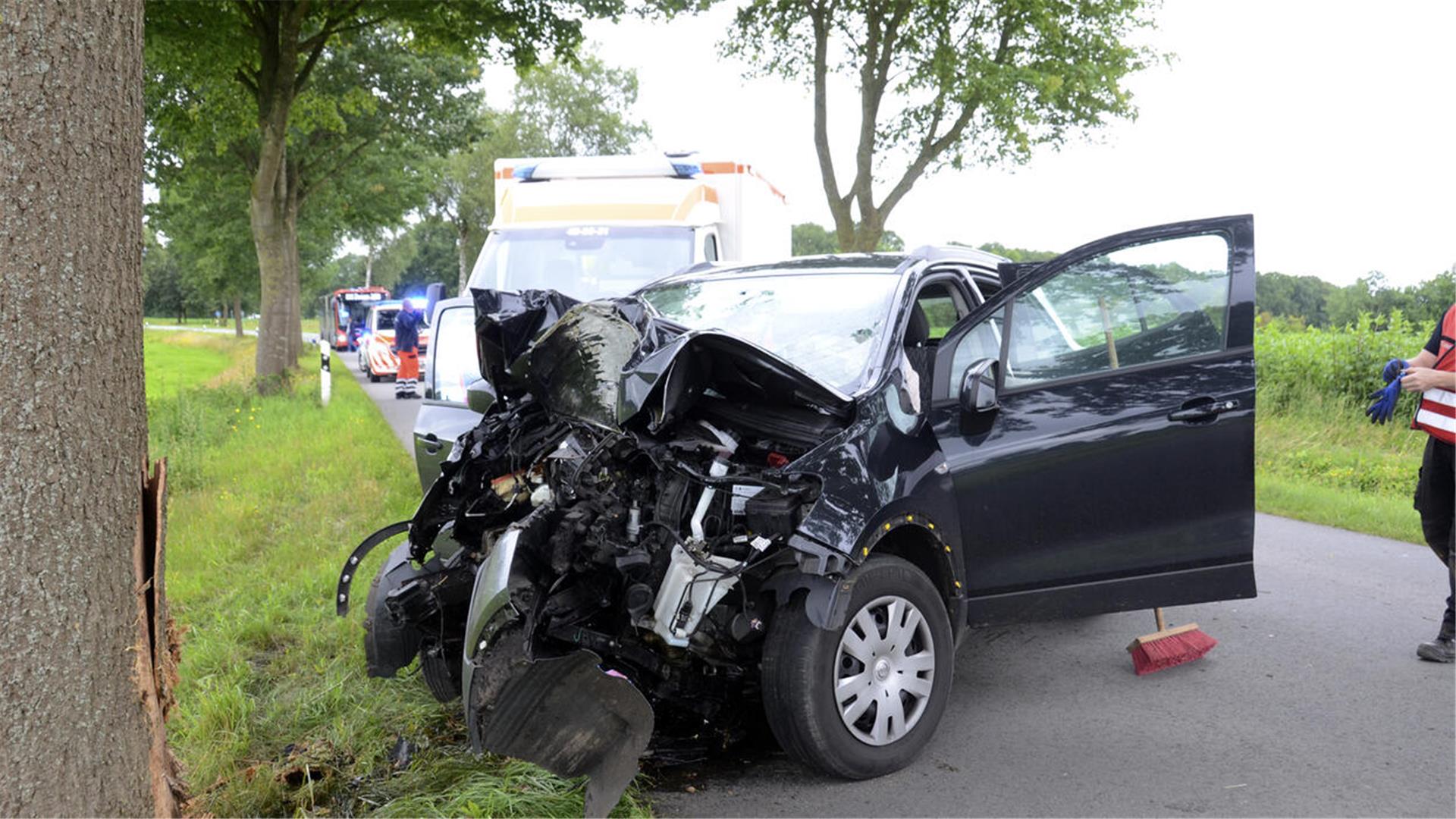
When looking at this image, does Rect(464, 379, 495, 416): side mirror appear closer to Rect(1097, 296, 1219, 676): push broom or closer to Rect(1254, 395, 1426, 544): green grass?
Rect(1097, 296, 1219, 676): push broom

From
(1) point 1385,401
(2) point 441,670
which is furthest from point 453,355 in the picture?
(1) point 1385,401

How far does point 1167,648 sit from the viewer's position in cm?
507

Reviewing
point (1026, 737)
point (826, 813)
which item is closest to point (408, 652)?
point (826, 813)

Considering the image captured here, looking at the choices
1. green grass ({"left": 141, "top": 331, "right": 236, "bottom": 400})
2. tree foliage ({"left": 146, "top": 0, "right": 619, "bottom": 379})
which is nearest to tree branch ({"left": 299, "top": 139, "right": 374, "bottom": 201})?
tree foliage ({"left": 146, "top": 0, "right": 619, "bottom": 379})

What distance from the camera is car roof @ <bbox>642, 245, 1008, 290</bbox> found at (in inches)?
201

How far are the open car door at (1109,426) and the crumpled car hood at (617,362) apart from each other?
84 centimetres

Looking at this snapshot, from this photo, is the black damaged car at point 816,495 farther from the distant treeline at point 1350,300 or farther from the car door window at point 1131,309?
the distant treeline at point 1350,300

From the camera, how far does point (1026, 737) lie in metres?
4.25

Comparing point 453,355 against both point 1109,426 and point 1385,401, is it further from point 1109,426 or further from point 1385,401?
point 1385,401

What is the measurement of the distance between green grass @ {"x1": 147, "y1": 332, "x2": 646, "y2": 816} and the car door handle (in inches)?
108

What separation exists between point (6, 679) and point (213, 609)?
11.3 ft

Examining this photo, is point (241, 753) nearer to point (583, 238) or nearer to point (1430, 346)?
point (1430, 346)

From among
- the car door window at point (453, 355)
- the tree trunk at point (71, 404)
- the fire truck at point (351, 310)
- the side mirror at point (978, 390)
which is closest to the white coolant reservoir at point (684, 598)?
the side mirror at point (978, 390)

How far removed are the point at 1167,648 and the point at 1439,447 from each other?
1.60 metres
